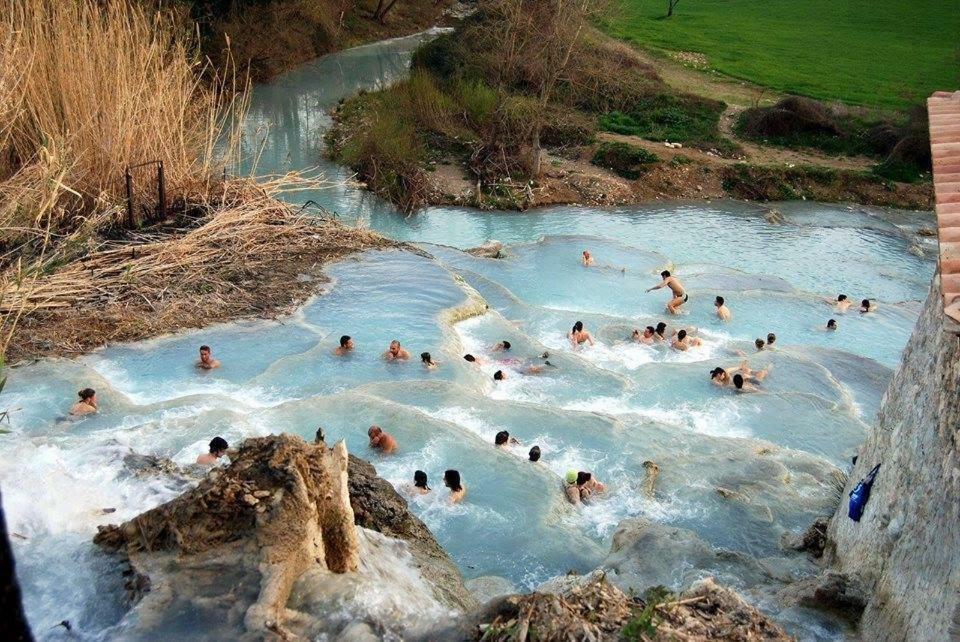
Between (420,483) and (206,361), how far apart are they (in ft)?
11.3

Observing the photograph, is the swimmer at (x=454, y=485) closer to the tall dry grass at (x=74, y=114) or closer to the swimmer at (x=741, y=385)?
the swimmer at (x=741, y=385)

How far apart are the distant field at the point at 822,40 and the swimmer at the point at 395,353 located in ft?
55.9

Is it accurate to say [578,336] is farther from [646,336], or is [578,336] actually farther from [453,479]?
[453,479]

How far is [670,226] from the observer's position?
20.1m

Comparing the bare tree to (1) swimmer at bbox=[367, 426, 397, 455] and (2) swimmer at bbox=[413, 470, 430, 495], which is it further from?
(2) swimmer at bbox=[413, 470, 430, 495]

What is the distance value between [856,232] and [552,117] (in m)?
8.64

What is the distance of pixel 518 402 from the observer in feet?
35.6

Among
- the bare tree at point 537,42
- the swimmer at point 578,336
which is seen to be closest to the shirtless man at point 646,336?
the swimmer at point 578,336

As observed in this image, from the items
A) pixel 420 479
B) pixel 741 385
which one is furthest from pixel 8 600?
pixel 741 385

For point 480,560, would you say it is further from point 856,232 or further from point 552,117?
point 552,117

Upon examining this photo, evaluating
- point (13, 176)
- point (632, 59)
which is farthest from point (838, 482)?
point (632, 59)

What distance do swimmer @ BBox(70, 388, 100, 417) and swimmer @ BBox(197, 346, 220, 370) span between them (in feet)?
5.03

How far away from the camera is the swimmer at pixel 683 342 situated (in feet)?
43.3

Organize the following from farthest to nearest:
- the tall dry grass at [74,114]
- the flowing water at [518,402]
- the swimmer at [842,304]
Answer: the swimmer at [842,304], the tall dry grass at [74,114], the flowing water at [518,402]
